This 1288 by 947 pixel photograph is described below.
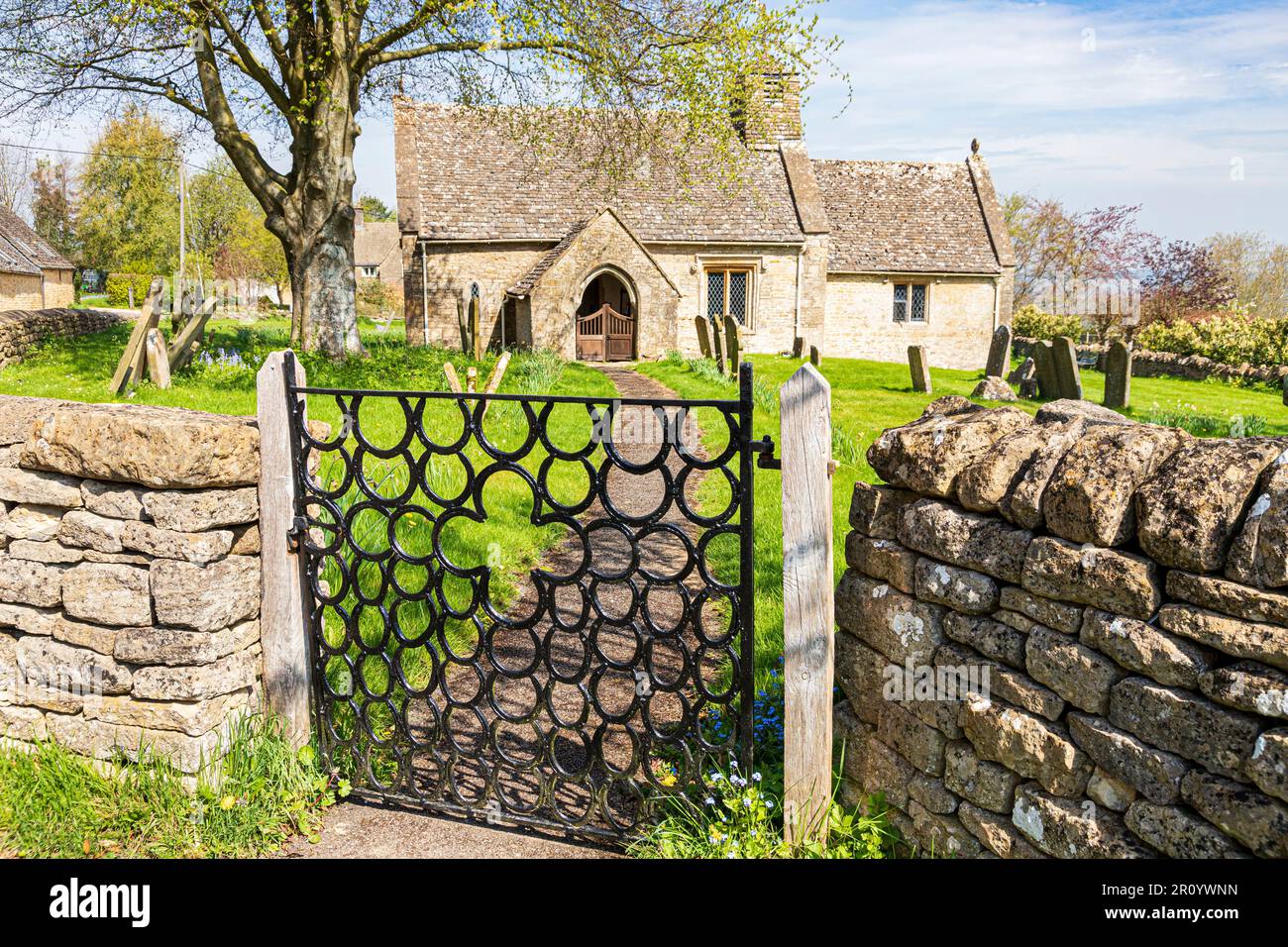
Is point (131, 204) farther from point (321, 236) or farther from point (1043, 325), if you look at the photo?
point (1043, 325)

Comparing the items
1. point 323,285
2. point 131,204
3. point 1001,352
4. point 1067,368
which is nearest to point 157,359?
point 323,285

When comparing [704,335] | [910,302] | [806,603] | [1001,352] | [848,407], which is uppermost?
[910,302]

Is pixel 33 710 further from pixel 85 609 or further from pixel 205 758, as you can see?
pixel 205 758

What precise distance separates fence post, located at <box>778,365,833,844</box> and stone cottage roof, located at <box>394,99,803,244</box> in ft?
78.8

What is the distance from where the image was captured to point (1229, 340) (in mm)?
23422

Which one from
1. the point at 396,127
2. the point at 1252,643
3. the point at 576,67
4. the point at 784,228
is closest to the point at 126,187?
the point at 396,127

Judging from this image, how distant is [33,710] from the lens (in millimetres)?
4133

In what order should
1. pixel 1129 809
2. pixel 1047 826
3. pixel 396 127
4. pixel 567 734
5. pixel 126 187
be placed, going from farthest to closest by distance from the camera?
pixel 126 187, pixel 396 127, pixel 567 734, pixel 1047 826, pixel 1129 809

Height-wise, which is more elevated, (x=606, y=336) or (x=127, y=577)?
(x=606, y=336)

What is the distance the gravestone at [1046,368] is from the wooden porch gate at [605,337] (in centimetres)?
1222

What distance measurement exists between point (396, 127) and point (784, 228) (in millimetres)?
12685

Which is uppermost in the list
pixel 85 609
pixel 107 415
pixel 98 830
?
pixel 107 415

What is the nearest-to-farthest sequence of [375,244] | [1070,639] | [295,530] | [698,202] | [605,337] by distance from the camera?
[1070,639], [295,530], [605,337], [698,202], [375,244]

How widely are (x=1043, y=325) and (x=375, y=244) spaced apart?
53.8m
